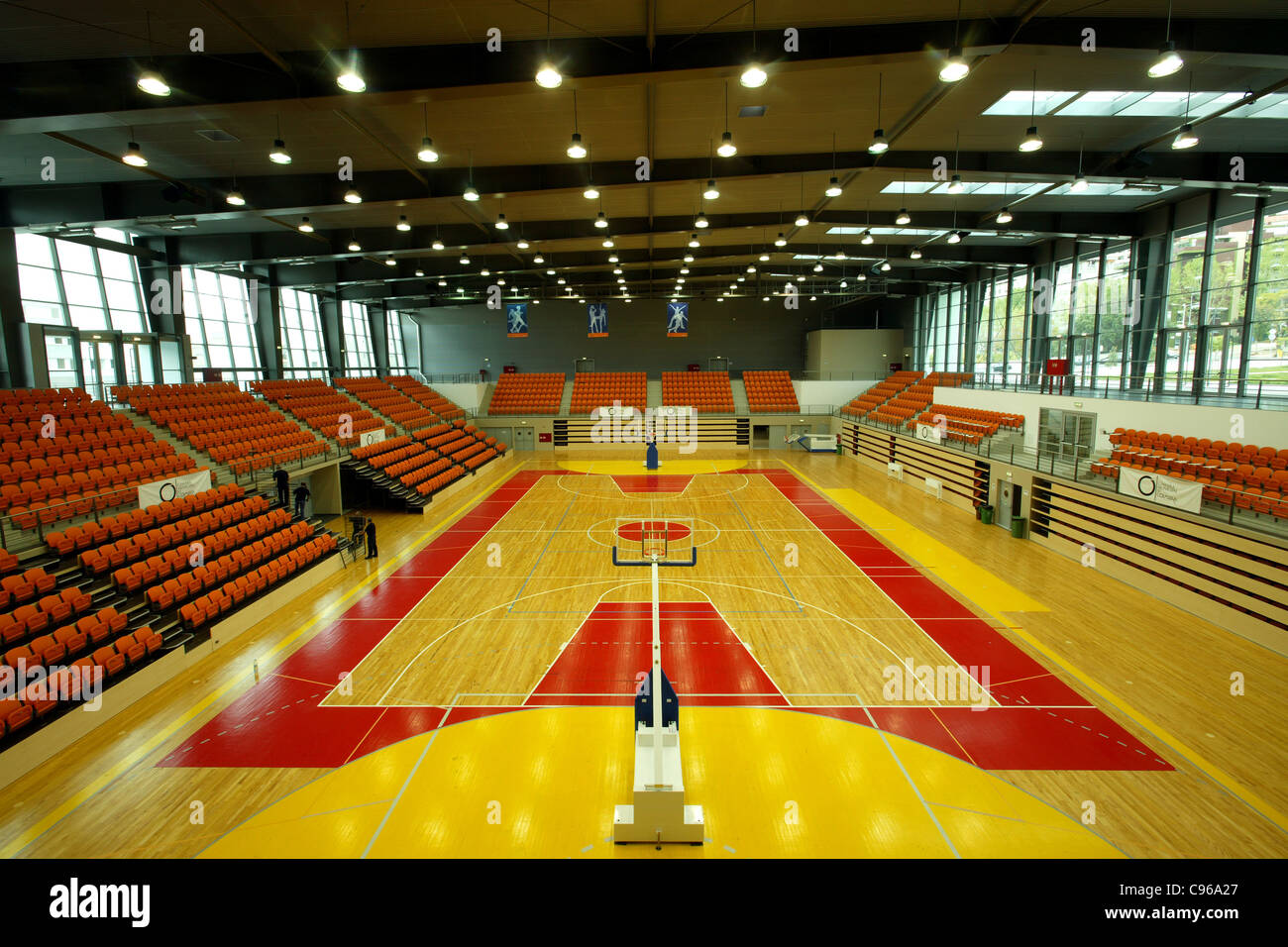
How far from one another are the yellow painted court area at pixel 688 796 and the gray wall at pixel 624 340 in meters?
32.2

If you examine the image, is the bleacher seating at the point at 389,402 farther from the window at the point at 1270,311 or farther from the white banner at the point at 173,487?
the window at the point at 1270,311

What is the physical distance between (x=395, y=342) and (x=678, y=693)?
34.3 metres

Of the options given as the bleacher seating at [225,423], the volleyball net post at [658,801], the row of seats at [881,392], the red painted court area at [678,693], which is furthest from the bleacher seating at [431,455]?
the row of seats at [881,392]

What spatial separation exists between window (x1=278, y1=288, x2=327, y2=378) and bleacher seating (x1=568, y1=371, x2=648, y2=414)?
12.5 meters

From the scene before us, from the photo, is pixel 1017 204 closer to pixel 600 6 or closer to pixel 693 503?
pixel 693 503

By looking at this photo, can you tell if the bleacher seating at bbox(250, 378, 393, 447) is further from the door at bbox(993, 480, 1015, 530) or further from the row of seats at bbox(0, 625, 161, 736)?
the door at bbox(993, 480, 1015, 530)

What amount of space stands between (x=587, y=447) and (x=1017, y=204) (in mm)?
20817

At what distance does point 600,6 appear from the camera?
797 cm

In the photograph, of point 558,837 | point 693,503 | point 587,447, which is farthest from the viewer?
point 587,447

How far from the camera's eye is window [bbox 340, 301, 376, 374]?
32469 mm

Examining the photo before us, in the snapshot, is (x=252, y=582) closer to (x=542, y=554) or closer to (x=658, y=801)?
(x=542, y=554)

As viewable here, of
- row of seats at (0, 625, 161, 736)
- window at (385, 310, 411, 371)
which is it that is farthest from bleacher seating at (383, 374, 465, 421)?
row of seats at (0, 625, 161, 736)

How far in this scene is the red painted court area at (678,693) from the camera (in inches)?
284

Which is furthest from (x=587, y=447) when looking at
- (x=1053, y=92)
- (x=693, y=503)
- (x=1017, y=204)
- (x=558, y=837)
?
(x=558, y=837)
